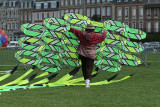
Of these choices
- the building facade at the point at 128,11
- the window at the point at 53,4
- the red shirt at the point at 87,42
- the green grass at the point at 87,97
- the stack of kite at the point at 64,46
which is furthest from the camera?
the window at the point at 53,4

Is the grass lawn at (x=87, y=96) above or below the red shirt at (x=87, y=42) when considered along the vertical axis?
below

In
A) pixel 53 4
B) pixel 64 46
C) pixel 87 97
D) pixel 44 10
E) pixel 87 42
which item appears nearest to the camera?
pixel 87 97

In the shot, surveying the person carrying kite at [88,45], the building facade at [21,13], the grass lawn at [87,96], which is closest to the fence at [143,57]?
the person carrying kite at [88,45]

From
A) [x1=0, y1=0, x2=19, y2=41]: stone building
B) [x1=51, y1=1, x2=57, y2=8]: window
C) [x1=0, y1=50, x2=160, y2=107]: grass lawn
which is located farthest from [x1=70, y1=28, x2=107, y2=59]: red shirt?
[x1=0, y1=0, x2=19, y2=41]: stone building

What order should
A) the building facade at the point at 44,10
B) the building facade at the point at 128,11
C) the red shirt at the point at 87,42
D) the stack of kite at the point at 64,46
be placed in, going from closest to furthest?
the red shirt at the point at 87,42
the stack of kite at the point at 64,46
the building facade at the point at 128,11
the building facade at the point at 44,10

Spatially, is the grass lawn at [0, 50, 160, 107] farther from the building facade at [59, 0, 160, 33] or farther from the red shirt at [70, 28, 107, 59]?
the building facade at [59, 0, 160, 33]

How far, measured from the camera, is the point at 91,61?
13406 millimetres

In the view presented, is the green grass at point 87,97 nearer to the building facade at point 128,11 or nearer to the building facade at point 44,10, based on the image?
the building facade at point 128,11

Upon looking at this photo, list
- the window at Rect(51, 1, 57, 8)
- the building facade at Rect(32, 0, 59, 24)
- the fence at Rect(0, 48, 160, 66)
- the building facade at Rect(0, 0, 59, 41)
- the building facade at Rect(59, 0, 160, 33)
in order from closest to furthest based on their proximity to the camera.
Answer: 1. the fence at Rect(0, 48, 160, 66)
2. the building facade at Rect(59, 0, 160, 33)
3. the building facade at Rect(32, 0, 59, 24)
4. the window at Rect(51, 1, 57, 8)
5. the building facade at Rect(0, 0, 59, 41)

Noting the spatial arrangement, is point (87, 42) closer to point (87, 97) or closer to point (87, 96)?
point (87, 96)

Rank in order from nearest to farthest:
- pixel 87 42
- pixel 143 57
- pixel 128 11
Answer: pixel 87 42, pixel 143 57, pixel 128 11

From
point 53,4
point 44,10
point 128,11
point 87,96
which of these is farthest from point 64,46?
point 44,10

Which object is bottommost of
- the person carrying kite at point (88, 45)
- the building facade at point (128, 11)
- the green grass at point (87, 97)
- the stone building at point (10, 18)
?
the stone building at point (10, 18)

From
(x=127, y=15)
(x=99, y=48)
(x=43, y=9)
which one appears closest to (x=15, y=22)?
(x=43, y=9)
